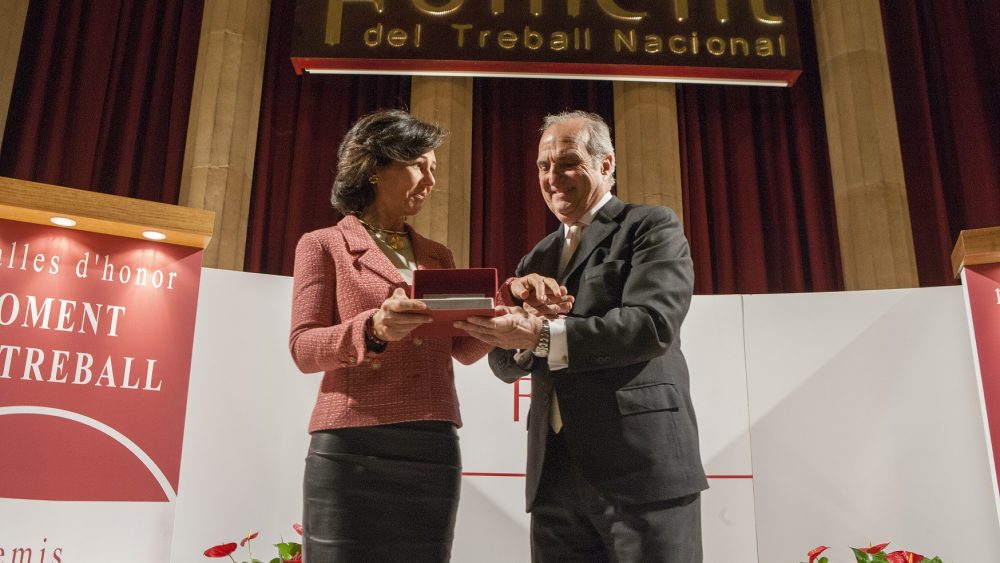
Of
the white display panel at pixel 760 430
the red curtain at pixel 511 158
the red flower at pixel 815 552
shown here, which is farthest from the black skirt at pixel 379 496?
the red curtain at pixel 511 158

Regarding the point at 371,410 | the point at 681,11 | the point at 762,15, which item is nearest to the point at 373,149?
the point at 371,410

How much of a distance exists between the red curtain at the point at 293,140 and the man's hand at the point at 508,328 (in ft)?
10.6

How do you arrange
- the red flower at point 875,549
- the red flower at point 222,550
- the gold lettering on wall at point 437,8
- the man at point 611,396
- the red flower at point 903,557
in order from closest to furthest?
1. the man at point 611,396
2. the red flower at point 222,550
3. the red flower at point 903,557
4. the red flower at point 875,549
5. the gold lettering on wall at point 437,8

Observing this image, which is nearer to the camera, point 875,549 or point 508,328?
point 508,328

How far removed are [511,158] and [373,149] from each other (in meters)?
3.39

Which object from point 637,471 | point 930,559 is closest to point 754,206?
point 930,559

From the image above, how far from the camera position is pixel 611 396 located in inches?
61.8

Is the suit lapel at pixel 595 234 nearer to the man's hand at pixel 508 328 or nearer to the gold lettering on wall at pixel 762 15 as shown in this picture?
the man's hand at pixel 508 328

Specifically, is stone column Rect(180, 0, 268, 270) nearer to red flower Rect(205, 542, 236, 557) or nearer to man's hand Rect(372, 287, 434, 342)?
red flower Rect(205, 542, 236, 557)

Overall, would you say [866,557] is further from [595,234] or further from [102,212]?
[102,212]

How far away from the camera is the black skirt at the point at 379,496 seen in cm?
142

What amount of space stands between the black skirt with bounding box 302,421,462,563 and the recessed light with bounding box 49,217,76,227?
1.60 metres

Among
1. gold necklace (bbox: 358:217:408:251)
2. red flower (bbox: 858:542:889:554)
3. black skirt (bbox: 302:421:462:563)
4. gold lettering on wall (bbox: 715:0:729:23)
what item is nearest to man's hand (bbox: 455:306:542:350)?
black skirt (bbox: 302:421:462:563)

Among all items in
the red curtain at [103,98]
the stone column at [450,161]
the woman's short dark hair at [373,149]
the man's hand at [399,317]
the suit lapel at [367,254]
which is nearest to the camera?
the man's hand at [399,317]
